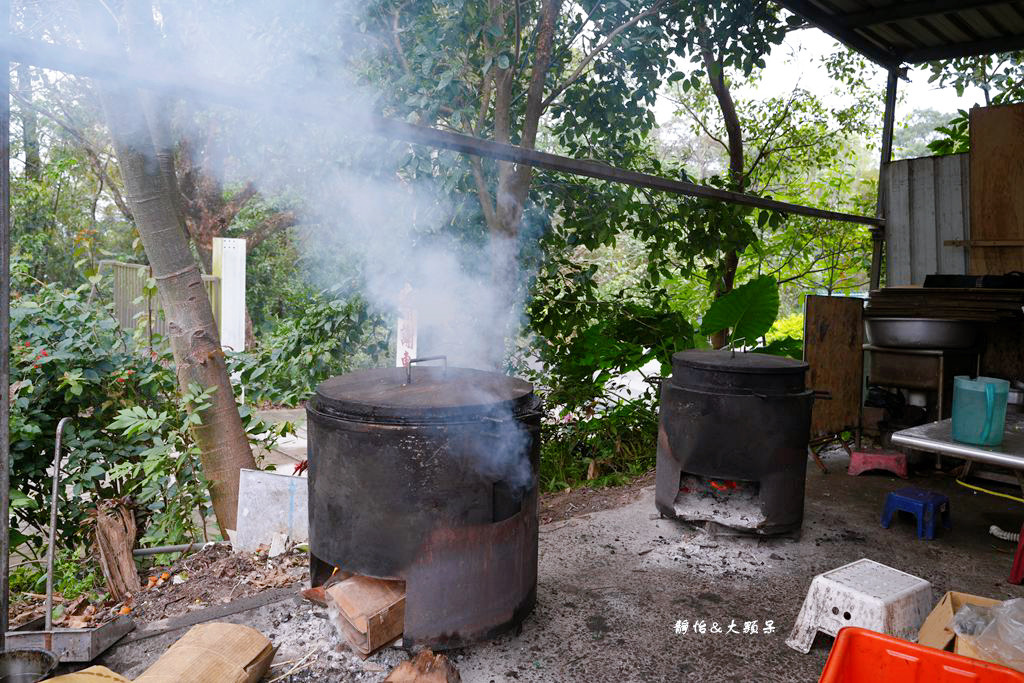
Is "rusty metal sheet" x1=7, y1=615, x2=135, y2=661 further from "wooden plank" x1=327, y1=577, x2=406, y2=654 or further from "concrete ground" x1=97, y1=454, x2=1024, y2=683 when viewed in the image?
"wooden plank" x1=327, y1=577, x2=406, y2=654

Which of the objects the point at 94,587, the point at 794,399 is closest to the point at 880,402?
the point at 794,399

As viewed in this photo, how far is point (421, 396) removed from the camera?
2.95 meters

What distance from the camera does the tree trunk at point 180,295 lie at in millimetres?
3963

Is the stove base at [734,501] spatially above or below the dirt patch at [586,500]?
above

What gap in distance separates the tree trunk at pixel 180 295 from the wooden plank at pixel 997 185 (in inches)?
267

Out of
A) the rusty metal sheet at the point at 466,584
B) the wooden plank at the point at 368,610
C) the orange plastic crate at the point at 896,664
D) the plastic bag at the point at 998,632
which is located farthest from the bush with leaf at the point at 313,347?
the plastic bag at the point at 998,632

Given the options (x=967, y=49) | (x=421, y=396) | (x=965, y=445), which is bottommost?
(x=965, y=445)

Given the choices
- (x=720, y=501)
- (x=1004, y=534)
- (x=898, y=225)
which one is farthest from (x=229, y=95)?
(x=898, y=225)

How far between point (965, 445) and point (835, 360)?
158 inches

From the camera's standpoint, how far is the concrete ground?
2891 millimetres

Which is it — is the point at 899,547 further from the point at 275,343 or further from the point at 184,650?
the point at 275,343

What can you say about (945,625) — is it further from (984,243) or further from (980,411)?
(984,243)

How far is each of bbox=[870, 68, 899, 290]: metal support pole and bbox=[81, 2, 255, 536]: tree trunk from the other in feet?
21.7

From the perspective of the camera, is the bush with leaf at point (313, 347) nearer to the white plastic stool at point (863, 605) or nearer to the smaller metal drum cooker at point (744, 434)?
the smaller metal drum cooker at point (744, 434)
